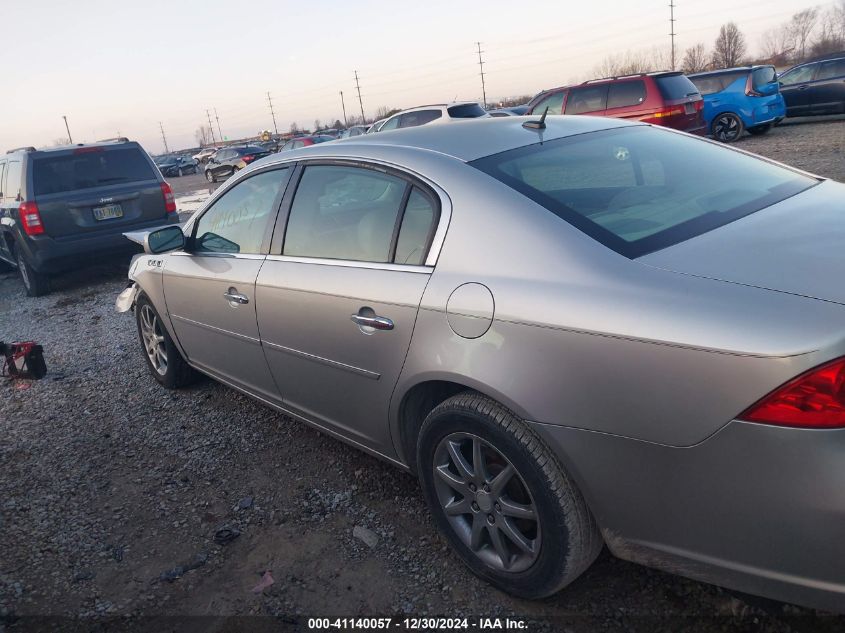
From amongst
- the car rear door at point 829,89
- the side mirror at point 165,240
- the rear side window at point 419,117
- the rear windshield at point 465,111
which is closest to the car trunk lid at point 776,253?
the side mirror at point 165,240

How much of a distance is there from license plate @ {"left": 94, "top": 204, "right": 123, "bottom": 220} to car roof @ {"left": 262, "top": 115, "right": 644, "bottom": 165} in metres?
5.83

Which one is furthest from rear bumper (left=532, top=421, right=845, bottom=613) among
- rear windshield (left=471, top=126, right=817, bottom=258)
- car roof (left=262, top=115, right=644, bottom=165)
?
car roof (left=262, top=115, right=644, bottom=165)

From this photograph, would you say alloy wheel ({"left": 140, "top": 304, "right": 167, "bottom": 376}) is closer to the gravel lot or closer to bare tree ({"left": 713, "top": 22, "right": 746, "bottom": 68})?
the gravel lot

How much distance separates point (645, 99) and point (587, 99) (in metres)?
1.26

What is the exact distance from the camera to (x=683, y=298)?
1.74 m

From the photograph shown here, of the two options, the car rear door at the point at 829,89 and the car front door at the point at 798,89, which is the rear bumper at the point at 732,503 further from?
the car front door at the point at 798,89

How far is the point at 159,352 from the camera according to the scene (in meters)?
4.73

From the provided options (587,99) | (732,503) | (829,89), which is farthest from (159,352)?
(829,89)

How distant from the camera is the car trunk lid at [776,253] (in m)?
1.69

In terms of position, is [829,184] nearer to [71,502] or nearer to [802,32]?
[71,502]

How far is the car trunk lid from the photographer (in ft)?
5.56

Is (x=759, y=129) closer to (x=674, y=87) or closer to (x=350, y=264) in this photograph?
(x=674, y=87)

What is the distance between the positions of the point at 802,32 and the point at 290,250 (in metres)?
98.0

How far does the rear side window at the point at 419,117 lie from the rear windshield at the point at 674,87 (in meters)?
4.59
